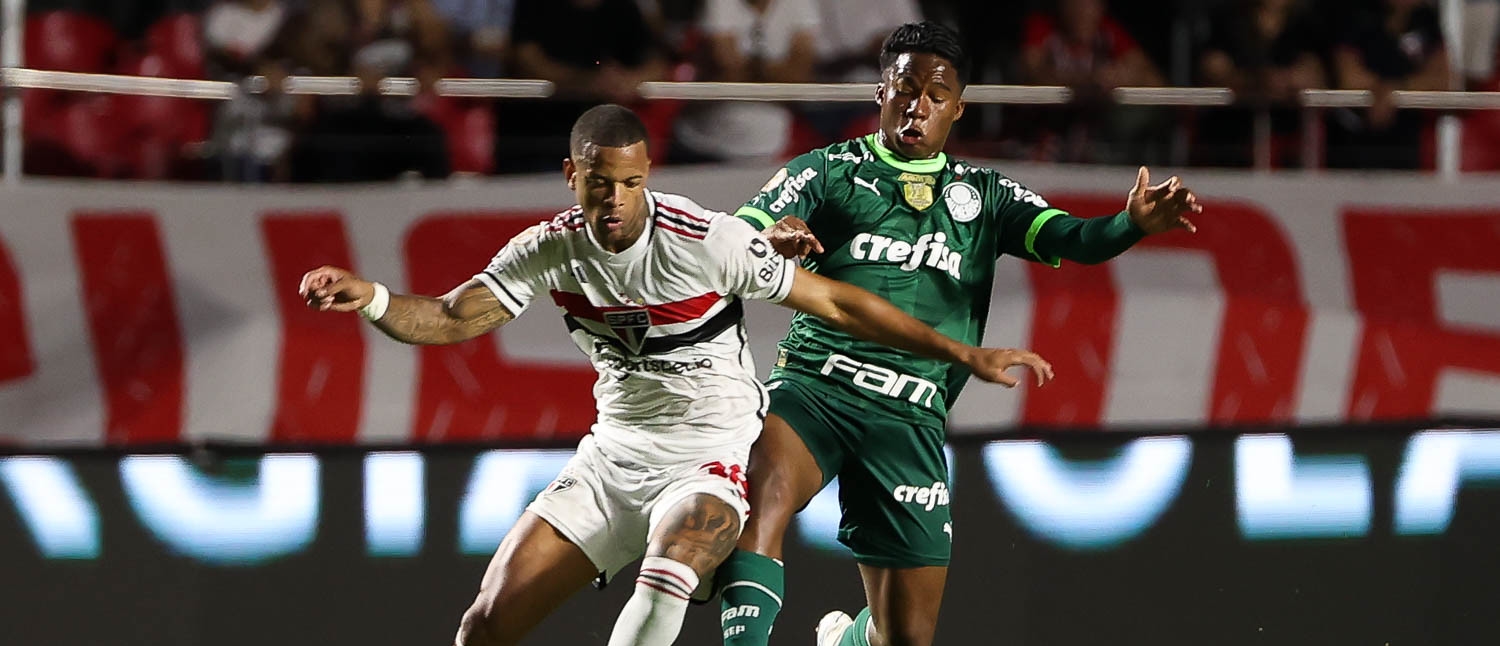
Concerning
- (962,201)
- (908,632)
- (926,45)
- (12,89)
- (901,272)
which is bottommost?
(908,632)

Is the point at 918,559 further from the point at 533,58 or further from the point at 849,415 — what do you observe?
the point at 533,58

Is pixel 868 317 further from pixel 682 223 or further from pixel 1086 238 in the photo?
pixel 1086 238

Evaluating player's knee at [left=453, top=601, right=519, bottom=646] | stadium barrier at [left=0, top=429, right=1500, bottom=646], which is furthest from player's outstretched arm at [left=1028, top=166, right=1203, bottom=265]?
player's knee at [left=453, top=601, right=519, bottom=646]

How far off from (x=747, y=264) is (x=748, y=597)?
0.96m

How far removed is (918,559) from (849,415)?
0.53 meters

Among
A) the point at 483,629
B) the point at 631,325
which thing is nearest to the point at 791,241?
the point at 631,325

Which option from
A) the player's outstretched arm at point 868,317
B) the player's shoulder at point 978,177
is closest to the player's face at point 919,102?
the player's shoulder at point 978,177

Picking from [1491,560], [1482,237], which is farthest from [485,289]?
[1482,237]

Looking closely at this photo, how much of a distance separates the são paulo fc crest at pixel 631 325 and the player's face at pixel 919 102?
1.16 m

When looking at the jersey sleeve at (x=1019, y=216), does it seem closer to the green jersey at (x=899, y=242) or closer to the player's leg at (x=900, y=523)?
the green jersey at (x=899, y=242)

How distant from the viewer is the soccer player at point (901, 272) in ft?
19.5

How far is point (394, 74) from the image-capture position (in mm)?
9523

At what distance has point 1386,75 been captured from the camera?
1027cm

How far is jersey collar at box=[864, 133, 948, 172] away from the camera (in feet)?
20.0
